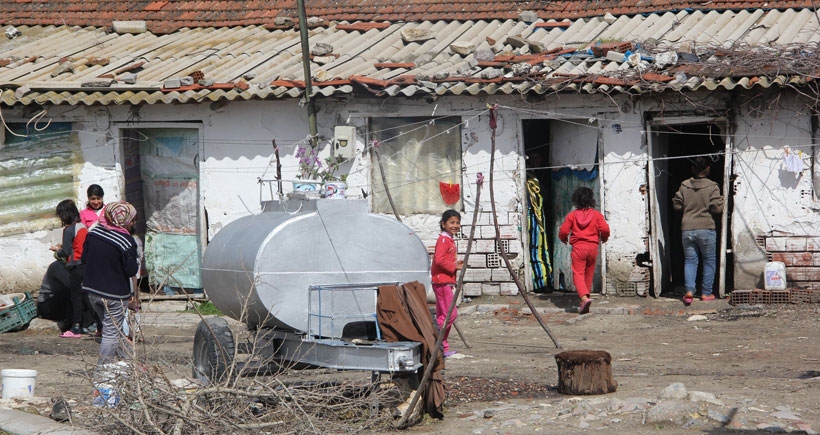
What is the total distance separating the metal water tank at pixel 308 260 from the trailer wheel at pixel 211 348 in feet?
0.61

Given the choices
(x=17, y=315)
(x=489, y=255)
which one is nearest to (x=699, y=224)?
(x=489, y=255)

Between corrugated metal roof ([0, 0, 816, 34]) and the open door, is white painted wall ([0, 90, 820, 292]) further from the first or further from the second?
corrugated metal roof ([0, 0, 816, 34])

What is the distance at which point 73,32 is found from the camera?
53.9 feet

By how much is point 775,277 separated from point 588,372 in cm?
519

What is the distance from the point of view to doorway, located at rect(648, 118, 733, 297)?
12844mm

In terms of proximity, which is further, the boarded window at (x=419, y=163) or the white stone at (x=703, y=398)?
the boarded window at (x=419, y=163)

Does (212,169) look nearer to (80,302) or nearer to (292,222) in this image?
(80,302)

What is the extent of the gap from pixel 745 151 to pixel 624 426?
656 cm

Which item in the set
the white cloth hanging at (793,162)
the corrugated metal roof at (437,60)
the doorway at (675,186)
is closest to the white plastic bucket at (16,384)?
the corrugated metal roof at (437,60)

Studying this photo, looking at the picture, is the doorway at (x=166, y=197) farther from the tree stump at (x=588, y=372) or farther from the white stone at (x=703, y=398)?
the white stone at (x=703, y=398)

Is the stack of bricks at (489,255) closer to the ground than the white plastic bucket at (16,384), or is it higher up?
higher up

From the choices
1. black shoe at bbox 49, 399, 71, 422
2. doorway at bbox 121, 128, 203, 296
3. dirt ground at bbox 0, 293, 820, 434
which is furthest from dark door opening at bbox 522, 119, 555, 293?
black shoe at bbox 49, 399, 71, 422

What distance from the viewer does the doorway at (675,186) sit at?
42.1ft

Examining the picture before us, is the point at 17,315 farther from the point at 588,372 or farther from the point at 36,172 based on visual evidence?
the point at 588,372
